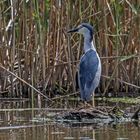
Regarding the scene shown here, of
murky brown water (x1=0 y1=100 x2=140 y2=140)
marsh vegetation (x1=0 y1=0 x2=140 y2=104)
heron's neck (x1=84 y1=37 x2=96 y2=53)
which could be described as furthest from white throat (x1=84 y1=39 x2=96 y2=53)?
murky brown water (x1=0 y1=100 x2=140 y2=140)

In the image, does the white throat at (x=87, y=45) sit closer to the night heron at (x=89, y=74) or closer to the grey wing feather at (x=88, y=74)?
the night heron at (x=89, y=74)

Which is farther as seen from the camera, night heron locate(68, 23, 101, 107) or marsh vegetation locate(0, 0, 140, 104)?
marsh vegetation locate(0, 0, 140, 104)

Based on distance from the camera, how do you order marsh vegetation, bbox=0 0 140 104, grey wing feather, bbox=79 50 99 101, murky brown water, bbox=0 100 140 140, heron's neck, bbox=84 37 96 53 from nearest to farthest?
murky brown water, bbox=0 100 140 140 → grey wing feather, bbox=79 50 99 101 → heron's neck, bbox=84 37 96 53 → marsh vegetation, bbox=0 0 140 104

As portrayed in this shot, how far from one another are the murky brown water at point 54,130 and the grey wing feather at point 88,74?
886 mm

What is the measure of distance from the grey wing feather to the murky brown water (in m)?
0.89

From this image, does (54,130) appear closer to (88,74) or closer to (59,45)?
(88,74)

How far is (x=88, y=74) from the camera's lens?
9648mm

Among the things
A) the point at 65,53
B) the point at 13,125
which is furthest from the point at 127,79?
the point at 13,125

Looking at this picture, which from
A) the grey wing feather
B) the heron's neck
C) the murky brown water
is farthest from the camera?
the heron's neck

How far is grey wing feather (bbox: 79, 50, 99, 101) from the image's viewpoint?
30.8ft

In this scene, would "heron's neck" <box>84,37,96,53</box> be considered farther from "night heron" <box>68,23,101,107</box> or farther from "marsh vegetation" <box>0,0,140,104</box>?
"marsh vegetation" <box>0,0,140,104</box>

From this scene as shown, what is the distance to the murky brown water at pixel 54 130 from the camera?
22.8 feet

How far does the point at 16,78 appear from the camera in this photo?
10938 mm

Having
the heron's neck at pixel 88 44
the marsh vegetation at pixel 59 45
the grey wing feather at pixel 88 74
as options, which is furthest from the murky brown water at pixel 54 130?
the marsh vegetation at pixel 59 45
